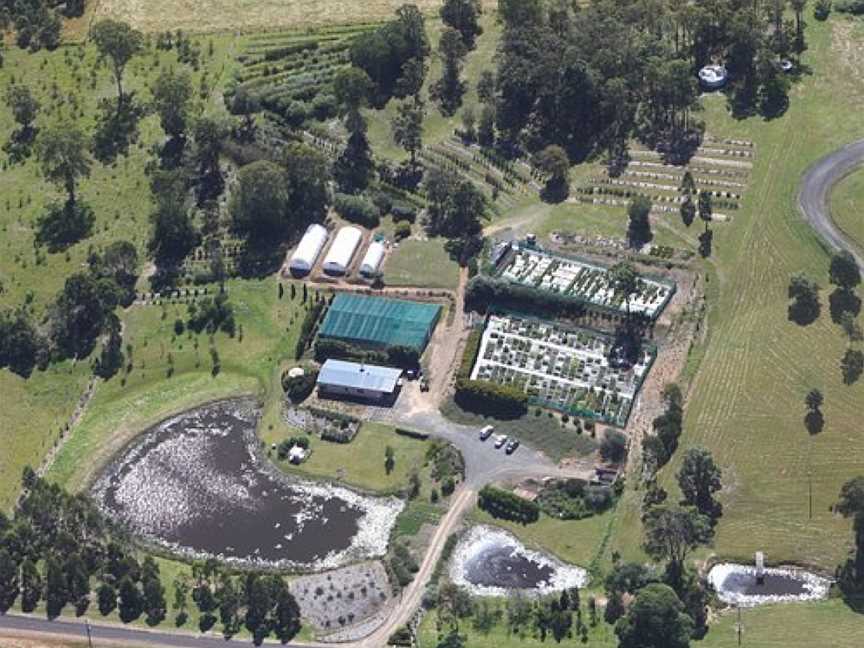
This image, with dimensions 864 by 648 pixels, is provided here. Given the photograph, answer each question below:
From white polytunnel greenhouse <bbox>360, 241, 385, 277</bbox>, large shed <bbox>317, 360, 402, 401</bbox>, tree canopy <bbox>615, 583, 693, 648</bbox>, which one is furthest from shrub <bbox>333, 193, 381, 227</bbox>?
tree canopy <bbox>615, 583, 693, 648</bbox>

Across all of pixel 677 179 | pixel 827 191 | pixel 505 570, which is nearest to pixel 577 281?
pixel 677 179

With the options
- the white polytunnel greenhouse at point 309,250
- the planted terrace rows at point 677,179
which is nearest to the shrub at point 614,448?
the planted terrace rows at point 677,179

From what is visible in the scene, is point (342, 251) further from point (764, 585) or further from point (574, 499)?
point (764, 585)

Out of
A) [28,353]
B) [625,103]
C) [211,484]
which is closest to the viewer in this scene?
[211,484]

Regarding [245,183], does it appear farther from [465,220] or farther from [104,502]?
[104,502]

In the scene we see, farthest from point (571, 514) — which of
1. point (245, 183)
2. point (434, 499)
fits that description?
point (245, 183)

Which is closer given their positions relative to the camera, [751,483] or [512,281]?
[751,483]

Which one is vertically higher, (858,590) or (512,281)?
(512,281)
